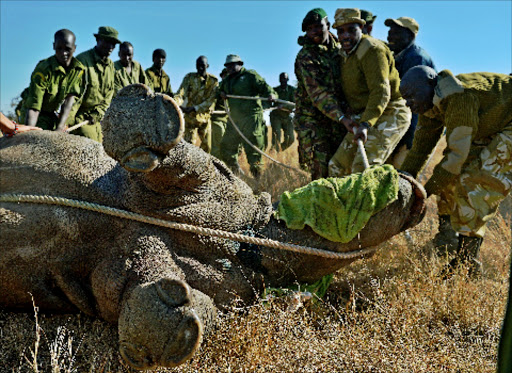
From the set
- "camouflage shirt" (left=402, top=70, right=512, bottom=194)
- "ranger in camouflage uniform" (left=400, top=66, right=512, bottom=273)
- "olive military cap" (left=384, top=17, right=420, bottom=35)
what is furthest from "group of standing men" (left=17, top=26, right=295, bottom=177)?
"camouflage shirt" (left=402, top=70, right=512, bottom=194)

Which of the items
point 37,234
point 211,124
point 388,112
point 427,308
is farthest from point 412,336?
point 211,124

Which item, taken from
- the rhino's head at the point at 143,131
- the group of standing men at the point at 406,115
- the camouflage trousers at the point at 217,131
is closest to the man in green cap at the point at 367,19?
the group of standing men at the point at 406,115

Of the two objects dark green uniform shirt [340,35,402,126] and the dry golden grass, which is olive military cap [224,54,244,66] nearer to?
dark green uniform shirt [340,35,402,126]

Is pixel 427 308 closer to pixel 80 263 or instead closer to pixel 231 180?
pixel 231 180

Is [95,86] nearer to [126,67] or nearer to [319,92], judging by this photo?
[126,67]

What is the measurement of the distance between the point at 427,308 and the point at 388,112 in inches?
89.0

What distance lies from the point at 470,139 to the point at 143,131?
2.47m

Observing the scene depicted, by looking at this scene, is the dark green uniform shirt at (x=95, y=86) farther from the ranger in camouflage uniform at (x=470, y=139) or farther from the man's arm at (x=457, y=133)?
the man's arm at (x=457, y=133)

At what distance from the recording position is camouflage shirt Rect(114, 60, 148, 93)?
8047mm

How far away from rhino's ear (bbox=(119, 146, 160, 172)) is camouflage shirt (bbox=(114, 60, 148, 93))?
6162 millimetres

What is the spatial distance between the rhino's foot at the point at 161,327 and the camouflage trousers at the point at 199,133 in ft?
22.8

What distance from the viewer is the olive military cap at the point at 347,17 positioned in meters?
4.56

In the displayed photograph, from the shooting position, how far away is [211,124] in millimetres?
10156

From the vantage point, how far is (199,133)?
9.28 meters
